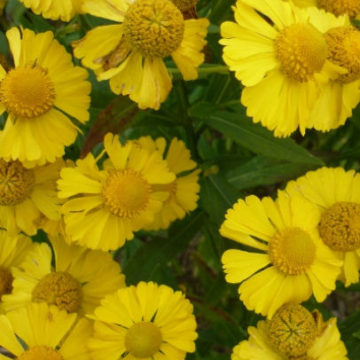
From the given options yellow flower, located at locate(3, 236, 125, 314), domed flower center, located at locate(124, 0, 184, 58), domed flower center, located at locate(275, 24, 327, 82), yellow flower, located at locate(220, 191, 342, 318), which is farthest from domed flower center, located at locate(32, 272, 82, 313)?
domed flower center, located at locate(275, 24, 327, 82)

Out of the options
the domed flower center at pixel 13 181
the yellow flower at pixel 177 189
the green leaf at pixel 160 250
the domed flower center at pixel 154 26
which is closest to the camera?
the domed flower center at pixel 154 26

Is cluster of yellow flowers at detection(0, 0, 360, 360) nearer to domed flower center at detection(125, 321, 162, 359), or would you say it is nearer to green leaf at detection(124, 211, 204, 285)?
domed flower center at detection(125, 321, 162, 359)

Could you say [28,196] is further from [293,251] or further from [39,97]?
[293,251]

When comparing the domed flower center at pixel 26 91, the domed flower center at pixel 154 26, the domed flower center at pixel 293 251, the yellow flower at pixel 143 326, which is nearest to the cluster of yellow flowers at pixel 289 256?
the domed flower center at pixel 293 251

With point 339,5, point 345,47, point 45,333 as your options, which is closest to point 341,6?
point 339,5

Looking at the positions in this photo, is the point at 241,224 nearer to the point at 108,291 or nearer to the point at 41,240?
the point at 108,291

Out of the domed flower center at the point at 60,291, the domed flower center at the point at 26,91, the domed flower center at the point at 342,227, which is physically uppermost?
the domed flower center at the point at 26,91

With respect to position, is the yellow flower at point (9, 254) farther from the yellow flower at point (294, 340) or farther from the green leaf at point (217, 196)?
the yellow flower at point (294, 340)
